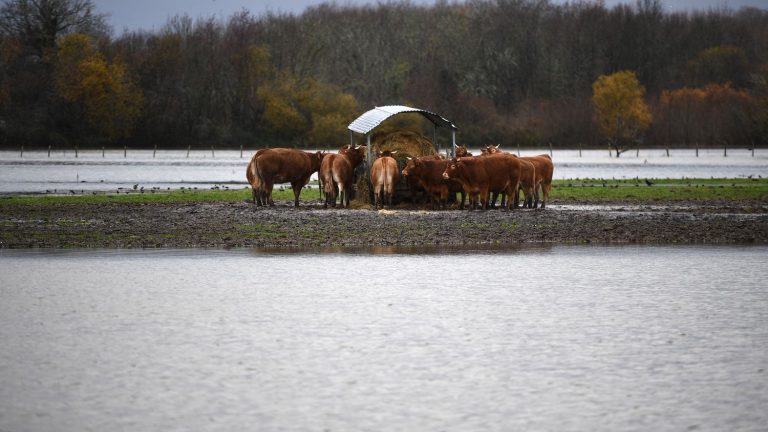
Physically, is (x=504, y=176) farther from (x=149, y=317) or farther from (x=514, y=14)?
(x=514, y=14)

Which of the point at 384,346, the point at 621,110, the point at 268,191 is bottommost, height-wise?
the point at 384,346

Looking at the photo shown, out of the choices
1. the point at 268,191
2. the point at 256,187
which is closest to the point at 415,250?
the point at 268,191

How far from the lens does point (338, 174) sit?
30578 millimetres

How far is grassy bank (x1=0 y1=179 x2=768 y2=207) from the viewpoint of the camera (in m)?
34.3

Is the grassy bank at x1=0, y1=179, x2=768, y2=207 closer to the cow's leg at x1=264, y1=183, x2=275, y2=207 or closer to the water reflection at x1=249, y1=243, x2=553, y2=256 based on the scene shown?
the cow's leg at x1=264, y1=183, x2=275, y2=207

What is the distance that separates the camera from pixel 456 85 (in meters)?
157

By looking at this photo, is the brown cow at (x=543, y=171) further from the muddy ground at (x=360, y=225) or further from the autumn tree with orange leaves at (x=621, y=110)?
the autumn tree with orange leaves at (x=621, y=110)

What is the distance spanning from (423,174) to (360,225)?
4.90 metres

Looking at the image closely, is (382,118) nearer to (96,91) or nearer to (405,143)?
(405,143)

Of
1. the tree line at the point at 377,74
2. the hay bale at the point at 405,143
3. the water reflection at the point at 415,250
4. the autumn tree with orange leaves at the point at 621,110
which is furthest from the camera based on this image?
the autumn tree with orange leaves at the point at 621,110

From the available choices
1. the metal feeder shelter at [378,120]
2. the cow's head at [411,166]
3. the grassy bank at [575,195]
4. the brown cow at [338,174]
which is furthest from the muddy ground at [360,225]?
the grassy bank at [575,195]

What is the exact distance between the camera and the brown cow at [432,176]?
29.4m

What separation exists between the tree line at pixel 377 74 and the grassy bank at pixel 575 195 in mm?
82032

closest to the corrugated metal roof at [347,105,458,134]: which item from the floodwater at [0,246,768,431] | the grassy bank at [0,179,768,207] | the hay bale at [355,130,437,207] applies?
the hay bale at [355,130,437,207]
